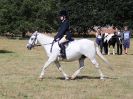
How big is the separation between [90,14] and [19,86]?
54150mm

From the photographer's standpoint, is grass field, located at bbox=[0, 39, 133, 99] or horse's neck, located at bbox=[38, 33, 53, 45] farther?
horse's neck, located at bbox=[38, 33, 53, 45]

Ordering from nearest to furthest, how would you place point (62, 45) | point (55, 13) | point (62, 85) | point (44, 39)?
point (62, 85), point (62, 45), point (44, 39), point (55, 13)

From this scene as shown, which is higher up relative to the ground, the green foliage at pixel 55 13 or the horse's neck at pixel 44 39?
the horse's neck at pixel 44 39

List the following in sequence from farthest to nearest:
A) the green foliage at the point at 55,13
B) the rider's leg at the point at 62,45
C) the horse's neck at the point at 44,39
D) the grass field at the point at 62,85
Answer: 1. the green foliage at the point at 55,13
2. the horse's neck at the point at 44,39
3. the rider's leg at the point at 62,45
4. the grass field at the point at 62,85

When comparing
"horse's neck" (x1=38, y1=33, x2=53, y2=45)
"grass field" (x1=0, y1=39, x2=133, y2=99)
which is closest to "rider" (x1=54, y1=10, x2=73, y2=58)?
"horse's neck" (x1=38, y1=33, x2=53, y2=45)

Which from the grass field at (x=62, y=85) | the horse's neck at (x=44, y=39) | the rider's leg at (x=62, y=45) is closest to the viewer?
the grass field at (x=62, y=85)

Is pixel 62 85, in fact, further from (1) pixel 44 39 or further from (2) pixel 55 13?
(2) pixel 55 13

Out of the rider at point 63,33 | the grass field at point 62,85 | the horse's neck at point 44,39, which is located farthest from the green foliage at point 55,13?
the rider at point 63,33

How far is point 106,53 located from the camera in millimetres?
33000

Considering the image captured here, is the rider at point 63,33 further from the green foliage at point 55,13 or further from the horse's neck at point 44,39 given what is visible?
the green foliage at point 55,13

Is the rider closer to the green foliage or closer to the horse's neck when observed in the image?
the horse's neck

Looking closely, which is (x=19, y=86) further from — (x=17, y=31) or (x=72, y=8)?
(x=72, y=8)

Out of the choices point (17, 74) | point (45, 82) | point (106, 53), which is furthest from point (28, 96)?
point (106, 53)

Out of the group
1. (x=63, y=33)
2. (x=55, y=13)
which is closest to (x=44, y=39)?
(x=63, y=33)
